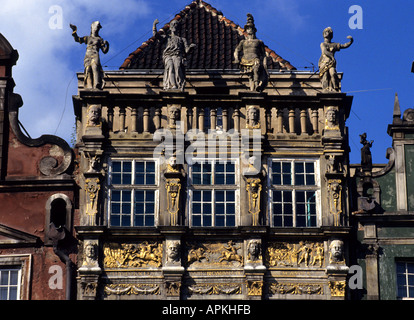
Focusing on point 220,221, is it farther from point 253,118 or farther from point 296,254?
point 253,118

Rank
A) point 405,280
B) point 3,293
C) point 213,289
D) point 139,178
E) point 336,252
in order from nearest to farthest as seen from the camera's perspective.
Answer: point 213,289 < point 336,252 < point 3,293 < point 405,280 < point 139,178

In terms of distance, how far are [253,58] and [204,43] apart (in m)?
5.99

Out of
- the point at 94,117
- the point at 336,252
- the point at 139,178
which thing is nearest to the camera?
the point at 336,252

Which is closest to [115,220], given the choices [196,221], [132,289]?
[132,289]

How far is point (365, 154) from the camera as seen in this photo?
1422 inches

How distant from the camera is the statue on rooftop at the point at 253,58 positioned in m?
36.3

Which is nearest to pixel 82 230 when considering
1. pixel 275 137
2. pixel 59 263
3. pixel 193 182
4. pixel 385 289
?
pixel 59 263

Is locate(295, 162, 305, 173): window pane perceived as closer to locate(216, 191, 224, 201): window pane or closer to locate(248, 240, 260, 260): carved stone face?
locate(216, 191, 224, 201): window pane

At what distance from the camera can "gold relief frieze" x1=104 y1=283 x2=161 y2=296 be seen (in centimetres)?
3400

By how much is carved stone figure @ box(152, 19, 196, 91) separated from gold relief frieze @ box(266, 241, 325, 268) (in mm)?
5240

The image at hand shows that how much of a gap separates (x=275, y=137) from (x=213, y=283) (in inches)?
177

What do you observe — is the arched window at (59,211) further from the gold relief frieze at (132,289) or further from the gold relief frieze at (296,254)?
the gold relief frieze at (296,254)

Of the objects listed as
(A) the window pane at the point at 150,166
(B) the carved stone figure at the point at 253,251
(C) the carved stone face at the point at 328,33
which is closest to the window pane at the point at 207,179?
(A) the window pane at the point at 150,166
